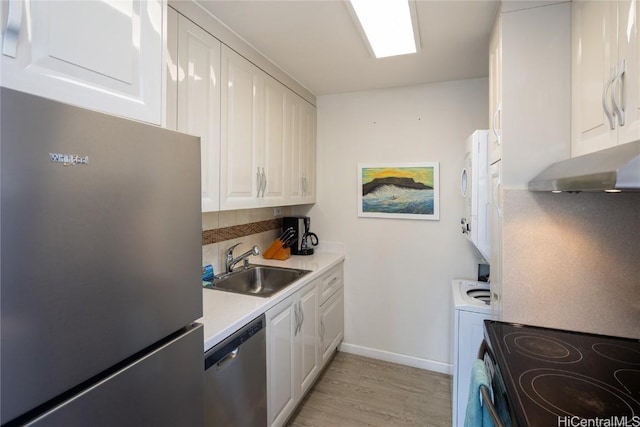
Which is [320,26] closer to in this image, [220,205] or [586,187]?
[220,205]

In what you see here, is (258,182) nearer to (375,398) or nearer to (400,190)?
(400,190)

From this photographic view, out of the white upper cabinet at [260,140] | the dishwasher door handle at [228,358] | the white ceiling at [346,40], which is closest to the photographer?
the dishwasher door handle at [228,358]

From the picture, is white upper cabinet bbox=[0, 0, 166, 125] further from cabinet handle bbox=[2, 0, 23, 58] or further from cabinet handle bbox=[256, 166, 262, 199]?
cabinet handle bbox=[256, 166, 262, 199]

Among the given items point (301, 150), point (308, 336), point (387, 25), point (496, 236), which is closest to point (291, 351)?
point (308, 336)

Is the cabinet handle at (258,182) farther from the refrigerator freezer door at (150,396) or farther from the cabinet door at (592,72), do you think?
the cabinet door at (592,72)

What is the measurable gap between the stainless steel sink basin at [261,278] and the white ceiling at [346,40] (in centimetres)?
154

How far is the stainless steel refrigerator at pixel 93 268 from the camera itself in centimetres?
60

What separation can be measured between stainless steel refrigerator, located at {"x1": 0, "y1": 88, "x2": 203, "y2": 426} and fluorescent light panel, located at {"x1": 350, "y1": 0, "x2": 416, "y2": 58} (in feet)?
3.97

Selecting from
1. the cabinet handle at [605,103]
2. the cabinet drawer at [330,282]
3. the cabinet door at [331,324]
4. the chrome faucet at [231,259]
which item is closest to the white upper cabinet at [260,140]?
the chrome faucet at [231,259]

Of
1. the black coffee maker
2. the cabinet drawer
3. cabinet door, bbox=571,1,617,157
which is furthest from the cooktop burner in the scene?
the black coffee maker

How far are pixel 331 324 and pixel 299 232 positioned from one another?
884 millimetres

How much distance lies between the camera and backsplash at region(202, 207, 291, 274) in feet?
7.00

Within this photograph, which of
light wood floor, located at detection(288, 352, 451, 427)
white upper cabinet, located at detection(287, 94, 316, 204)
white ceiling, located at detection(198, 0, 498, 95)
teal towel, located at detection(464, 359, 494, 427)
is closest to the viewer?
teal towel, located at detection(464, 359, 494, 427)

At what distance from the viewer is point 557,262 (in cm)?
145
